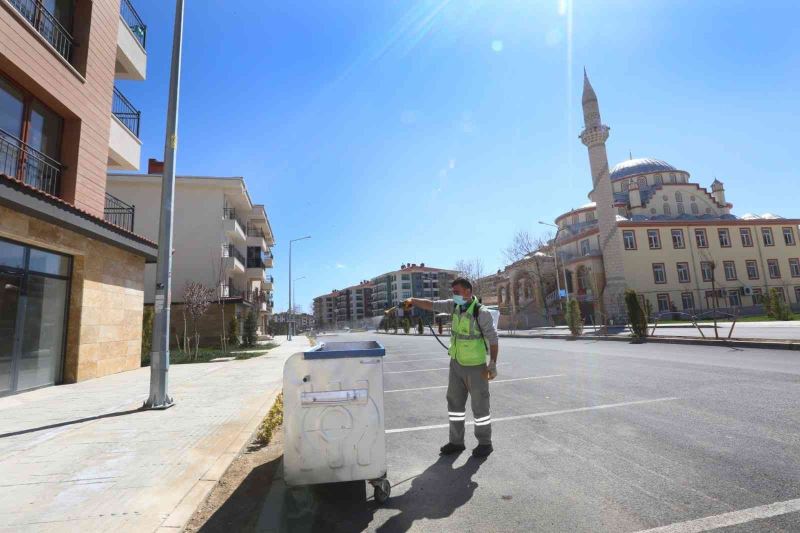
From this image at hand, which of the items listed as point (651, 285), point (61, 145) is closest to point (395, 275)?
point (651, 285)

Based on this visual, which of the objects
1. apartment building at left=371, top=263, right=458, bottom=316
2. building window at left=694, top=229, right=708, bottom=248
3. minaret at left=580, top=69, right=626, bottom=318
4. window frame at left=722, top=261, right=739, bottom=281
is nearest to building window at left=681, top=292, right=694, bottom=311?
window frame at left=722, top=261, right=739, bottom=281

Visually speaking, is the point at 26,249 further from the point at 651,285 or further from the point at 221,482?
the point at 651,285

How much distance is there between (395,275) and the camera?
399 ft

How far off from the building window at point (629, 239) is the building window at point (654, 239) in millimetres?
1925

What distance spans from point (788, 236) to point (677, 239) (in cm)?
1545

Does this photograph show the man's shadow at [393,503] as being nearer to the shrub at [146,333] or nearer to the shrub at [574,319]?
the shrub at [146,333]

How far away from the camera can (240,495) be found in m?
3.70

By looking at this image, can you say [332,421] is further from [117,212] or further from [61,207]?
[117,212]

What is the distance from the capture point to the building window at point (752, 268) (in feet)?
163

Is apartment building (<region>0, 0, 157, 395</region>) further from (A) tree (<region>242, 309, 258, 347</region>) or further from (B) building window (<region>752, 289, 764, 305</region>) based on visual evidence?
(B) building window (<region>752, 289, 764, 305</region>)

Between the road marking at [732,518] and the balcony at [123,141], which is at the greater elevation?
the balcony at [123,141]

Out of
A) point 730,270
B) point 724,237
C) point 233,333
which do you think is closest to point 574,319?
point 233,333

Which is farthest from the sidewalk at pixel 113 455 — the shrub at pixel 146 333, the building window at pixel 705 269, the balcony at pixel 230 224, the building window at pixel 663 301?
the building window at pixel 705 269

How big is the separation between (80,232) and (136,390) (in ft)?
13.4
